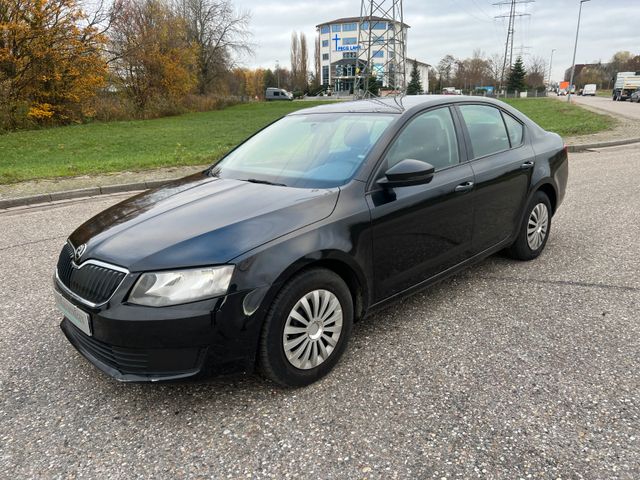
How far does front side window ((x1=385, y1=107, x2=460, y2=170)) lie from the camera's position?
10.5 ft

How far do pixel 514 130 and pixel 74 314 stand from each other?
3.78 meters

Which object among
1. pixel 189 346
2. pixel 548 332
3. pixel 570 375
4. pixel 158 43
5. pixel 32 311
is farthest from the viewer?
pixel 158 43

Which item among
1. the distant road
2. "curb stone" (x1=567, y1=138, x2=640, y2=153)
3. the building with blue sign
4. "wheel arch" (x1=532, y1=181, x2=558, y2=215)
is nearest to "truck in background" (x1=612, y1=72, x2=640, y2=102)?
the distant road

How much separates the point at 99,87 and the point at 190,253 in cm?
2901

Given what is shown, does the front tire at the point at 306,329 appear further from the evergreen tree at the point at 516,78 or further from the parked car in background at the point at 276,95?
the evergreen tree at the point at 516,78

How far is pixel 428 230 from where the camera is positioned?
3.30 meters

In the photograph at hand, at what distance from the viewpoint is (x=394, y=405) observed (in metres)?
2.54

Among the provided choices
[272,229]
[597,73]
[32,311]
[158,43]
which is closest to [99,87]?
[158,43]

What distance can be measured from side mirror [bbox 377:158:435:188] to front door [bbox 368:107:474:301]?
0.08 metres

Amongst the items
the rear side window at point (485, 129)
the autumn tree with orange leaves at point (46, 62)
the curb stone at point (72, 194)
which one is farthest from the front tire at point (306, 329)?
the autumn tree with orange leaves at point (46, 62)

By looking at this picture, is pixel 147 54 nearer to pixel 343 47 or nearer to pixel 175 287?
pixel 175 287

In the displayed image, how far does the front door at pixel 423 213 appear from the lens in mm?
3012

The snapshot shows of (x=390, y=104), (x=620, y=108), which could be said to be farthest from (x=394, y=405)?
(x=620, y=108)

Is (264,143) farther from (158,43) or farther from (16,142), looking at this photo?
(158,43)
